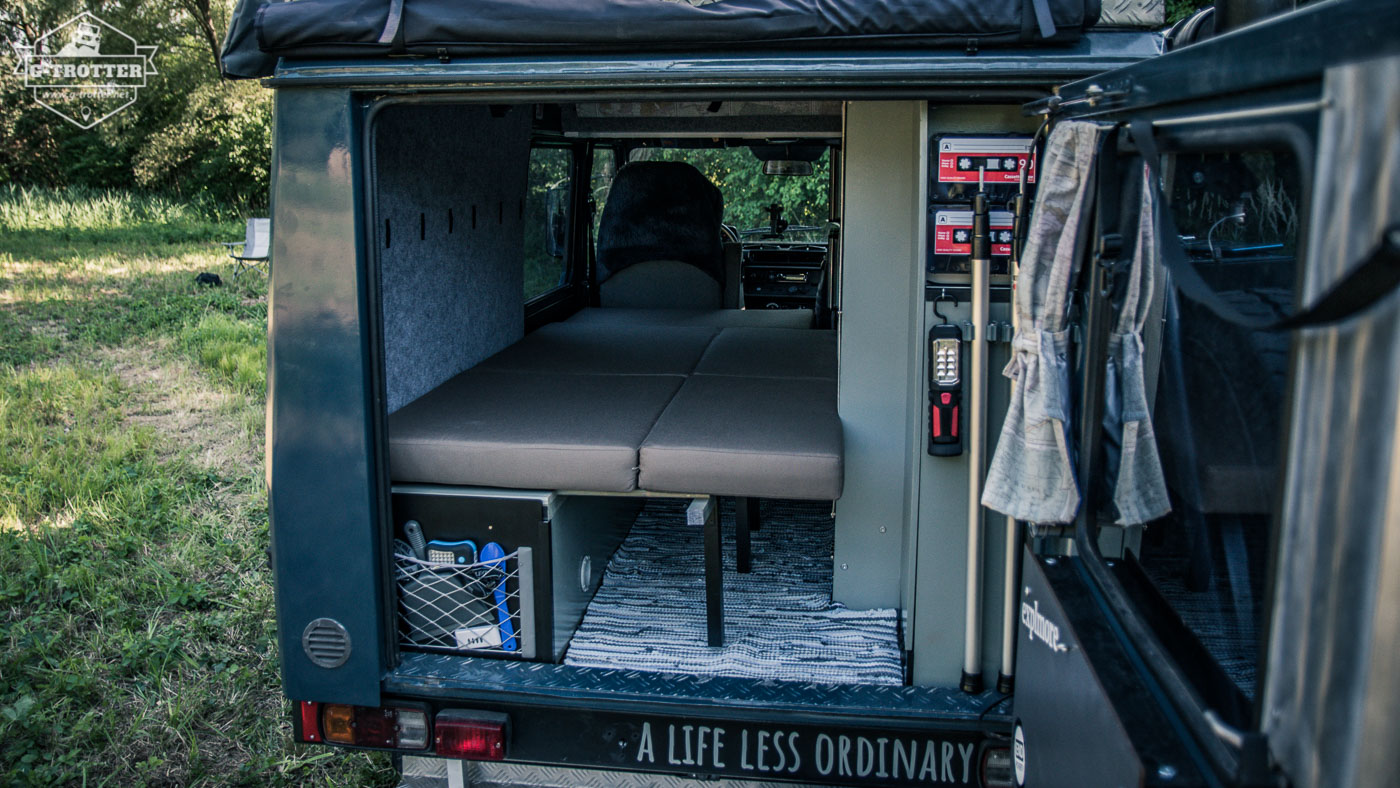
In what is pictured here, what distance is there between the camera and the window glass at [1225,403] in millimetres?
1369

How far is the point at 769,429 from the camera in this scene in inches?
112

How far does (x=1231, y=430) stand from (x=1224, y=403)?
0.19ft

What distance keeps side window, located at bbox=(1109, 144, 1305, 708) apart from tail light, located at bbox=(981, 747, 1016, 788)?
619 mm

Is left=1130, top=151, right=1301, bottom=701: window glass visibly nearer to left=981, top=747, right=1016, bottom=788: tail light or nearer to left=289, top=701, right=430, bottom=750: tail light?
left=981, top=747, right=1016, bottom=788: tail light

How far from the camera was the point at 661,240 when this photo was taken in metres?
5.76

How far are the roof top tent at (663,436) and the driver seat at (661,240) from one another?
2362mm

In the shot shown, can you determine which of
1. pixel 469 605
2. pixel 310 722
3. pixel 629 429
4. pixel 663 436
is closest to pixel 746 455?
pixel 663 436

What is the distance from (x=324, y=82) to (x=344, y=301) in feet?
1.57

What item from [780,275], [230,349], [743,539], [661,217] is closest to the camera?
[743,539]

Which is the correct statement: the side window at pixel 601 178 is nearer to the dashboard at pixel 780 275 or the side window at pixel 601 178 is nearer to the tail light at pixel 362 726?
the dashboard at pixel 780 275

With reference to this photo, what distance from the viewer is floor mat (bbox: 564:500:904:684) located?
8.98 ft

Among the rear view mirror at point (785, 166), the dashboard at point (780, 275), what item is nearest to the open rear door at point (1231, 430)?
the rear view mirror at point (785, 166)
